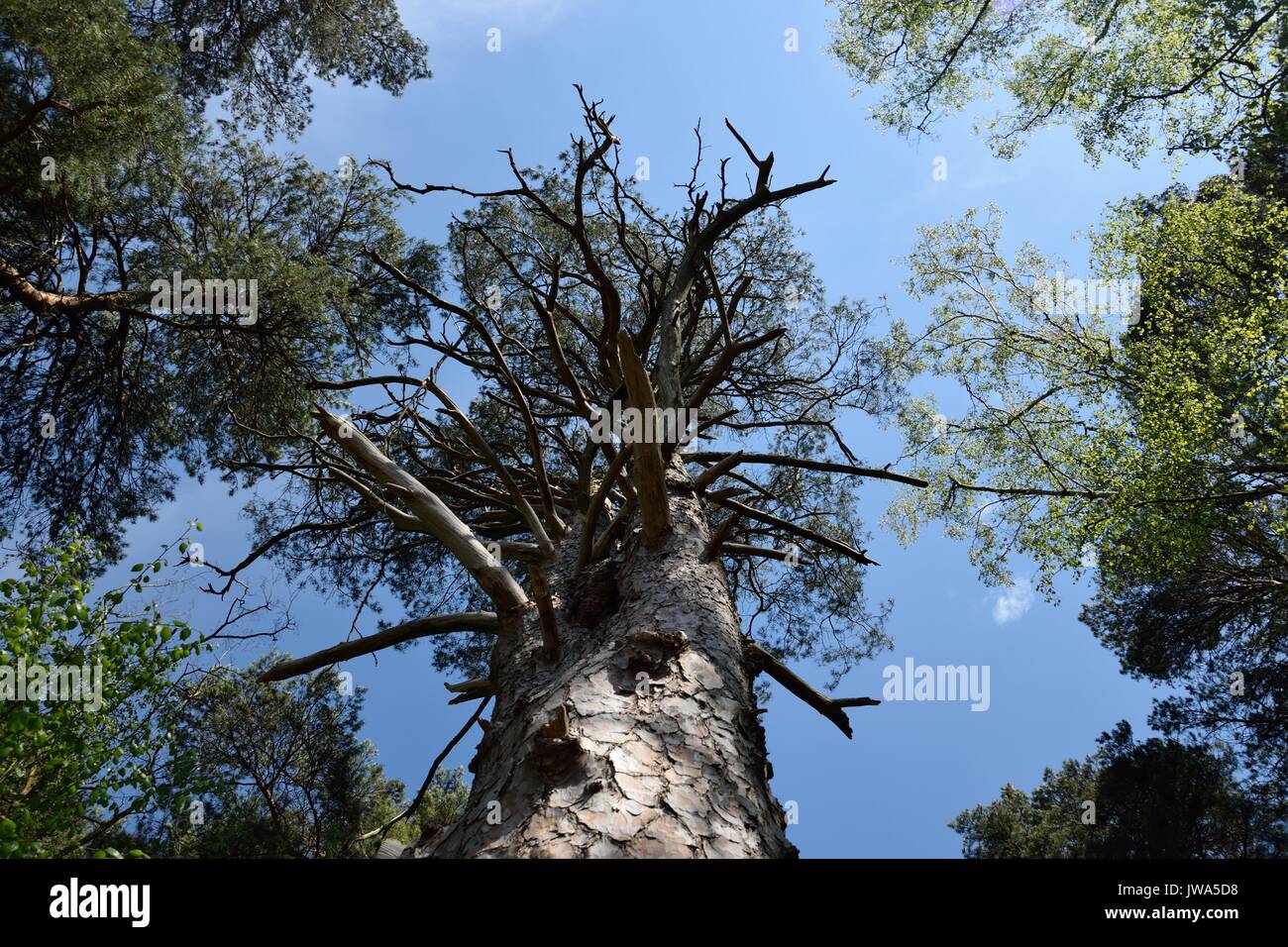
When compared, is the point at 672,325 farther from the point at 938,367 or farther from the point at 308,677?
the point at 938,367

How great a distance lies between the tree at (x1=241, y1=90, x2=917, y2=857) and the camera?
207 centimetres

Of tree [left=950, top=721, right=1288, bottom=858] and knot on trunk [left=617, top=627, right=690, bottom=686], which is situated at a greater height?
knot on trunk [left=617, top=627, right=690, bottom=686]

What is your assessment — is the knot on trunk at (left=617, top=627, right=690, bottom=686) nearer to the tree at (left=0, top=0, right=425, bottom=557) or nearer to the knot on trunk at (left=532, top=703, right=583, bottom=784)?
the knot on trunk at (left=532, top=703, right=583, bottom=784)

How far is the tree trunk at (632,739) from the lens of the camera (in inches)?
70.9

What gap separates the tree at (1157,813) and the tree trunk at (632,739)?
551cm

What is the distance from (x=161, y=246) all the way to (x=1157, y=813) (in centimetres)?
1049

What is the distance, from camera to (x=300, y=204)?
6.59 metres

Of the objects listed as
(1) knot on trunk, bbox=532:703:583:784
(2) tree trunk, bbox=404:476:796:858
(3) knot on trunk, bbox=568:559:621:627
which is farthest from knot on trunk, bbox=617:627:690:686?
(3) knot on trunk, bbox=568:559:621:627

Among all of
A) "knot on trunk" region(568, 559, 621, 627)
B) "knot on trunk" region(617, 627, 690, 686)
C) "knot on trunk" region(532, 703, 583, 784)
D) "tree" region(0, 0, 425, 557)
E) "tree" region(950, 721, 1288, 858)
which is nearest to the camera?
"knot on trunk" region(532, 703, 583, 784)

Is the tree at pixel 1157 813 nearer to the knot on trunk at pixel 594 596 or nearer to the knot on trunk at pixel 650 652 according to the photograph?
the knot on trunk at pixel 594 596

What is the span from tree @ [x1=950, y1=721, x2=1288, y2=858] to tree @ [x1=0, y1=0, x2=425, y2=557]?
820 cm
